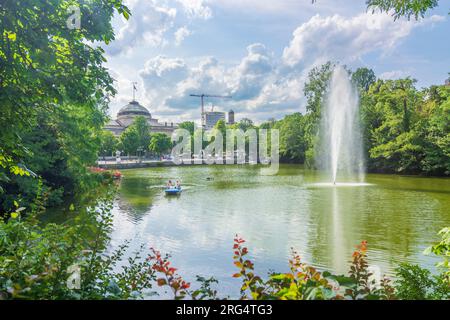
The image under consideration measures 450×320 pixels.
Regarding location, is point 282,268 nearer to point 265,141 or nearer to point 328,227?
point 328,227

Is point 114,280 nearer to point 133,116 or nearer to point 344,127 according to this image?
point 344,127

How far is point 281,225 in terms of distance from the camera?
17453mm

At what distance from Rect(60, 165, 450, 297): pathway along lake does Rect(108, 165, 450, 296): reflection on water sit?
0.03 meters

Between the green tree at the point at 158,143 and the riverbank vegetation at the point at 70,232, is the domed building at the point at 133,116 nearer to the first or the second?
the green tree at the point at 158,143

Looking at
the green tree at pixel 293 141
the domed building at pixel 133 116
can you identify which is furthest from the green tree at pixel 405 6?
the domed building at pixel 133 116

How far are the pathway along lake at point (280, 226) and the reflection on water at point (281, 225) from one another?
28 millimetres

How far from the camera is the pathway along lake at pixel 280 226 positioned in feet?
39.6

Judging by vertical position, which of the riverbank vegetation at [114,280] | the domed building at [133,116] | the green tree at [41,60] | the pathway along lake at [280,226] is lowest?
the pathway along lake at [280,226]

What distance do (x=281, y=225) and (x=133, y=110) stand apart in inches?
5436

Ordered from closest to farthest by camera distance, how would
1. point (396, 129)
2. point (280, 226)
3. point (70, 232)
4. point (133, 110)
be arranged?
1. point (70, 232)
2. point (280, 226)
3. point (396, 129)
4. point (133, 110)

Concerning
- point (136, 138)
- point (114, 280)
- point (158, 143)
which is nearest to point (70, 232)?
point (114, 280)

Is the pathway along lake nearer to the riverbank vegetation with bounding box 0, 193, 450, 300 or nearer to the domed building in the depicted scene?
the riverbank vegetation with bounding box 0, 193, 450, 300

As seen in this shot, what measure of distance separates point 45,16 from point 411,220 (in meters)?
18.2
